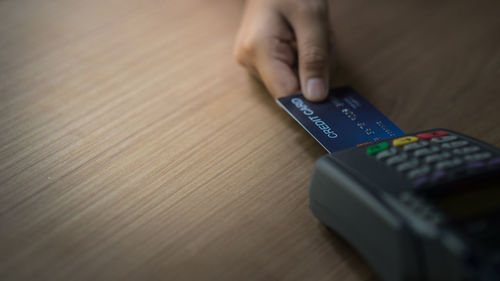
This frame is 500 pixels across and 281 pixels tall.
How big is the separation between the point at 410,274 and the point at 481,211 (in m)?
0.08

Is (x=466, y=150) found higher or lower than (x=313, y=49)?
lower

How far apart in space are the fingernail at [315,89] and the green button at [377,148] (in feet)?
0.57

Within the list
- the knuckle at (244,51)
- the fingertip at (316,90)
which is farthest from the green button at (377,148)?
the knuckle at (244,51)

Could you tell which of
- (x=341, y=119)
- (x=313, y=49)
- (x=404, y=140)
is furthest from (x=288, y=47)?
(x=404, y=140)

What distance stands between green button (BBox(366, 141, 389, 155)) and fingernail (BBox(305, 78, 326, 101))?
174mm

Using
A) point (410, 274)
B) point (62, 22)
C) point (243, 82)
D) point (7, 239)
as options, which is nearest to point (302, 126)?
point (243, 82)

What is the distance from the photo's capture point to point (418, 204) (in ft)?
A: 1.26

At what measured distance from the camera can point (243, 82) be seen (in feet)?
2.29

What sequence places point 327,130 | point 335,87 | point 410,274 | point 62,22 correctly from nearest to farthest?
point 410,274
point 327,130
point 335,87
point 62,22

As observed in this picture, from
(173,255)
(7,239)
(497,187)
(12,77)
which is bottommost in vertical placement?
(497,187)

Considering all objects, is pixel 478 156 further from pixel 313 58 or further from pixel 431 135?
pixel 313 58

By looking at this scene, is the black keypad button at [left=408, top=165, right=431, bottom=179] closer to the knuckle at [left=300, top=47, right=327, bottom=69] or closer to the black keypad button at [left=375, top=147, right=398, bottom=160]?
the black keypad button at [left=375, top=147, right=398, bottom=160]

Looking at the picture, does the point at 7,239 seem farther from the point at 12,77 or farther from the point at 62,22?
the point at 62,22

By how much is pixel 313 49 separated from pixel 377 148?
0.81ft
